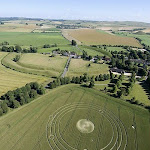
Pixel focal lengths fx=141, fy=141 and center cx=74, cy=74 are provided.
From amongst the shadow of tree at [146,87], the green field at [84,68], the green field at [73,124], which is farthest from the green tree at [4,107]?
the shadow of tree at [146,87]

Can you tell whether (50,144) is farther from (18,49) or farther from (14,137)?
(18,49)

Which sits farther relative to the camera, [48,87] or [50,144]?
[48,87]

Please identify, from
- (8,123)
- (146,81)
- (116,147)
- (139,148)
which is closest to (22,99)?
(8,123)

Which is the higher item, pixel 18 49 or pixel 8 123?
pixel 18 49

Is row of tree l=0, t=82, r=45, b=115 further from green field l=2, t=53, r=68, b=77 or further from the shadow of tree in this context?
the shadow of tree

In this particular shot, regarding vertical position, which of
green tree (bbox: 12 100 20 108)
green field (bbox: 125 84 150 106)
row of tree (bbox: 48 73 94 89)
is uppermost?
row of tree (bbox: 48 73 94 89)

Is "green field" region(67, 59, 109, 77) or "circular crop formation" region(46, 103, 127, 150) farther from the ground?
"green field" region(67, 59, 109, 77)

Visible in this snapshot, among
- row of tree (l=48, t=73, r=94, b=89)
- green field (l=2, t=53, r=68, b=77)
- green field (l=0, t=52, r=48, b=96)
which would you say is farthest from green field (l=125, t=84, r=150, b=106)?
green field (l=0, t=52, r=48, b=96)
